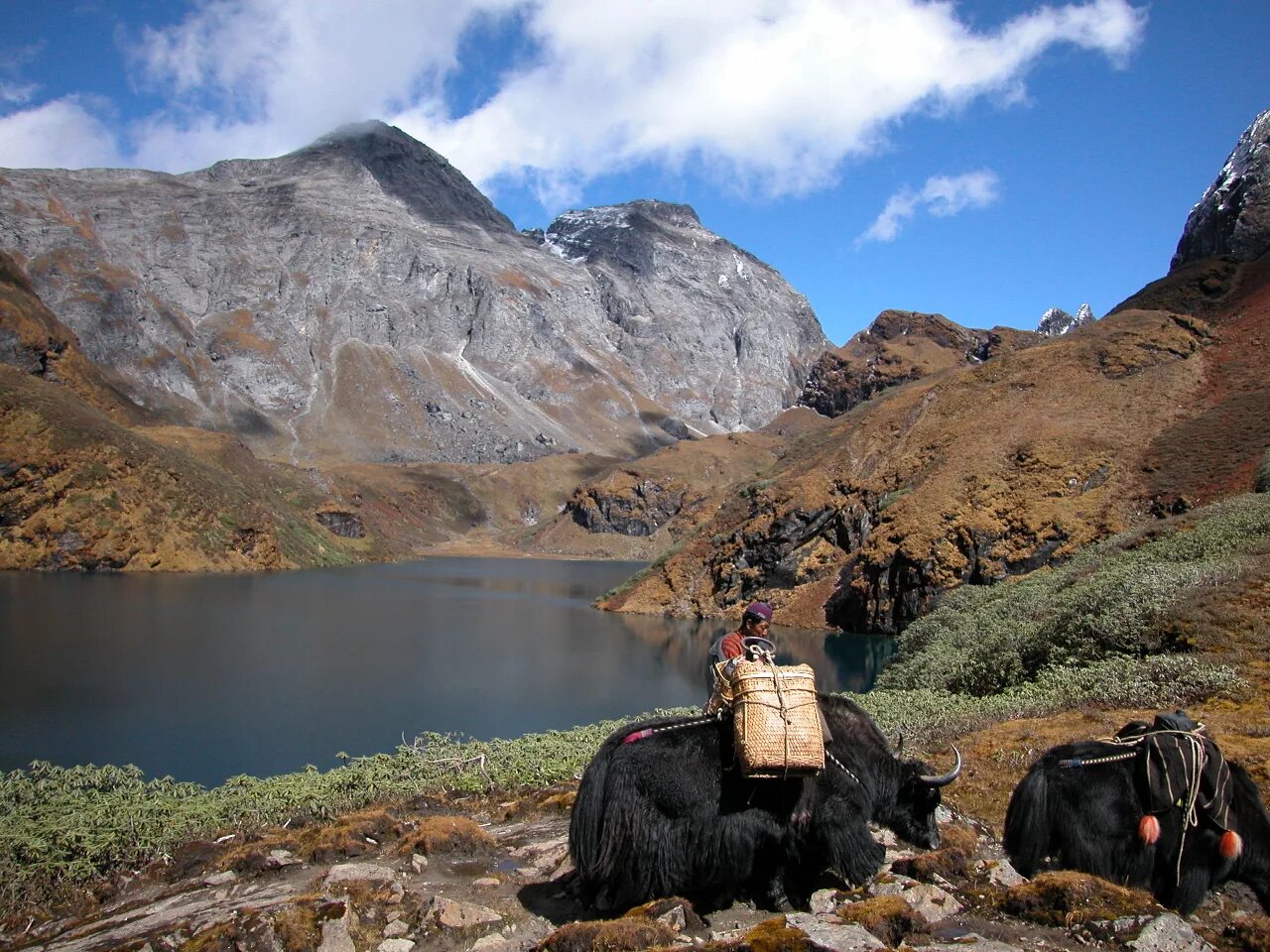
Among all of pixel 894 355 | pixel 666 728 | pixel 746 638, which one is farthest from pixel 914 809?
pixel 894 355

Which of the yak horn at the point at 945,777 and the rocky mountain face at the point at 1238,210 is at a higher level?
the rocky mountain face at the point at 1238,210

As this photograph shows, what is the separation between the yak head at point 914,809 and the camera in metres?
6.35

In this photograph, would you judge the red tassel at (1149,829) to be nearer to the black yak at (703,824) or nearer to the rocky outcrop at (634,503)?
the black yak at (703,824)

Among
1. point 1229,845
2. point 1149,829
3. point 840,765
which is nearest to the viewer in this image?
point 1229,845

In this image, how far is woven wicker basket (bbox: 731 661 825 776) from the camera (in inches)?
221

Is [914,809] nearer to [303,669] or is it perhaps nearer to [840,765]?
[840,765]

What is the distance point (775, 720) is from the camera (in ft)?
18.7

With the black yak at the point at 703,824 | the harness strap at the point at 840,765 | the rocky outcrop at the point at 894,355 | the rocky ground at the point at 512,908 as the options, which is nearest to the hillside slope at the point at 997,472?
the harness strap at the point at 840,765

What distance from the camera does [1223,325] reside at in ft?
171

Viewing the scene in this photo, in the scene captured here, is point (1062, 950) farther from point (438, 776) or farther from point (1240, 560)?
point (1240, 560)

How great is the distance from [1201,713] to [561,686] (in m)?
23.3

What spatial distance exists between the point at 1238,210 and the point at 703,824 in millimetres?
113204

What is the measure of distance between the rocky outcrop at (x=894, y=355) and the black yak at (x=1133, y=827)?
432 ft

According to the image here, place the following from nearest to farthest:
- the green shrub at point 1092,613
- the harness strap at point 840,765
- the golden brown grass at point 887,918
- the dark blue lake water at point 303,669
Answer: the golden brown grass at point 887,918 → the harness strap at point 840,765 → the green shrub at point 1092,613 → the dark blue lake water at point 303,669
